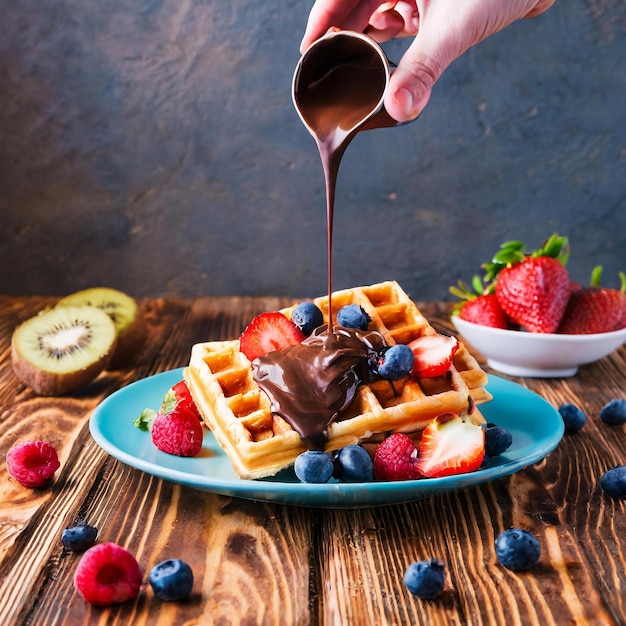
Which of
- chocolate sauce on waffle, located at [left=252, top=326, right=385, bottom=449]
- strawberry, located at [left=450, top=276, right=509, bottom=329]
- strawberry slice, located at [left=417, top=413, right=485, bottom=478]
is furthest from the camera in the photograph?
strawberry, located at [left=450, top=276, right=509, bottom=329]

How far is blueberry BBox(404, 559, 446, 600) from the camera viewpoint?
1.28 m

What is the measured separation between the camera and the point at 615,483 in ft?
5.43

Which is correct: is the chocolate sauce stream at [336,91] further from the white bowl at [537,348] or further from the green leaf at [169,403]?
the white bowl at [537,348]

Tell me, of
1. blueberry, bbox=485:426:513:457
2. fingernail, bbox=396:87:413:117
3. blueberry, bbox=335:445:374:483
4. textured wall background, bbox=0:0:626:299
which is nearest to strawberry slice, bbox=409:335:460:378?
blueberry, bbox=485:426:513:457

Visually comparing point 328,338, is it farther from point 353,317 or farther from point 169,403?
point 169,403

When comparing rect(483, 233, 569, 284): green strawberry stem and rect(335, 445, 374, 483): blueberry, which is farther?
rect(483, 233, 569, 284): green strawberry stem

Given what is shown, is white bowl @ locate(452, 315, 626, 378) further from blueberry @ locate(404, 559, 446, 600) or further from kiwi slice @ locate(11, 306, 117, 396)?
blueberry @ locate(404, 559, 446, 600)

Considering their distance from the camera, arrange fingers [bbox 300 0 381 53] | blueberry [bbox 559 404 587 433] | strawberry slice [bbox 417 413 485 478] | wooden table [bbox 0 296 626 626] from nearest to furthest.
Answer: wooden table [bbox 0 296 626 626] → strawberry slice [bbox 417 413 485 478] → blueberry [bbox 559 404 587 433] → fingers [bbox 300 0 381 53]

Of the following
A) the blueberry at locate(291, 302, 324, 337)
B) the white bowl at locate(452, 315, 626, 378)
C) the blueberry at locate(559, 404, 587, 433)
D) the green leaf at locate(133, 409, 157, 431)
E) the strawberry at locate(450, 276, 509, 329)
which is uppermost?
the blueberry at locate(291, 302, 324, 337)

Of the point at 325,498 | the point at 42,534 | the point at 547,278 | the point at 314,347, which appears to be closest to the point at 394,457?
the point at 325,498

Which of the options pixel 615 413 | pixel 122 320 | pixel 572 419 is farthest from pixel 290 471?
pixel 122 320

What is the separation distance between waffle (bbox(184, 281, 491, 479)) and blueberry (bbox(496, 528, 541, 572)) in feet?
1.23

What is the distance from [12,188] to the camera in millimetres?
3609

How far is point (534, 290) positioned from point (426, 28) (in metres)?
0.96
